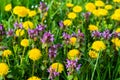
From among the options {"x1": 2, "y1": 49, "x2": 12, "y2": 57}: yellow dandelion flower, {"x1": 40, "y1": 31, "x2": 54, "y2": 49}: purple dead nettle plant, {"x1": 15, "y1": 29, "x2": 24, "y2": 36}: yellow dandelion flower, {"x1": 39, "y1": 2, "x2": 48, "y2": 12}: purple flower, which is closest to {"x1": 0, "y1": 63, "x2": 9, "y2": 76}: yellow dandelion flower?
{"x1": 2, "y1": 49, "x2": 12, "y2": 57}: yellow dandelion flower

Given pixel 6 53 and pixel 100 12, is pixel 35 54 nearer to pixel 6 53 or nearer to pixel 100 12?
pixel 6 53

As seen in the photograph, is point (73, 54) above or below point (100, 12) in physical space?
below

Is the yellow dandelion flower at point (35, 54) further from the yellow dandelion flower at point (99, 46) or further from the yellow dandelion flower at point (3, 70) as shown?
the yellow dandelion flower at point (99, 46)

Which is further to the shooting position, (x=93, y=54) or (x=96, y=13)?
(x=96, y=13)

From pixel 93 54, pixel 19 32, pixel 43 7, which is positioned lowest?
pixel 93 54

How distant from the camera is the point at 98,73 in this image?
7.22 feet

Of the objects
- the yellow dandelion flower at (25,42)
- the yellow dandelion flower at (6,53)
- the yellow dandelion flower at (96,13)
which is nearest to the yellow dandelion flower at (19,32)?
the yellow dandelion flower at (25,42)

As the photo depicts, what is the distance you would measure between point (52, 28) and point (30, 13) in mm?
219

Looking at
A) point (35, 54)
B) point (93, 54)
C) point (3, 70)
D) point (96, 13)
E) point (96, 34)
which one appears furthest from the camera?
point (96, 13)

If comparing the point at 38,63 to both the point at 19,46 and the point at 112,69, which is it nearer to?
the point at 19,46

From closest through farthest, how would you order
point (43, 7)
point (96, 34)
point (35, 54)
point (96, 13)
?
point (35, 54) < point (96, 34) < point (43, 7) < point (96, 13)

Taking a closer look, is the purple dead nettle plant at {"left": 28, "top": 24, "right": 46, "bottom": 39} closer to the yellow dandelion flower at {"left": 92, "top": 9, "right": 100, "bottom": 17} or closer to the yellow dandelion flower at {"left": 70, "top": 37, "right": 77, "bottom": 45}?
the yellow dandelion flower at {"left": 70, "top": 37, "right": 77, "bottom": 45}

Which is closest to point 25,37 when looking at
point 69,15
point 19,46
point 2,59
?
point 19,46

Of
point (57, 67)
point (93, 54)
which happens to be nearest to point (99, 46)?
point (93, 54)
